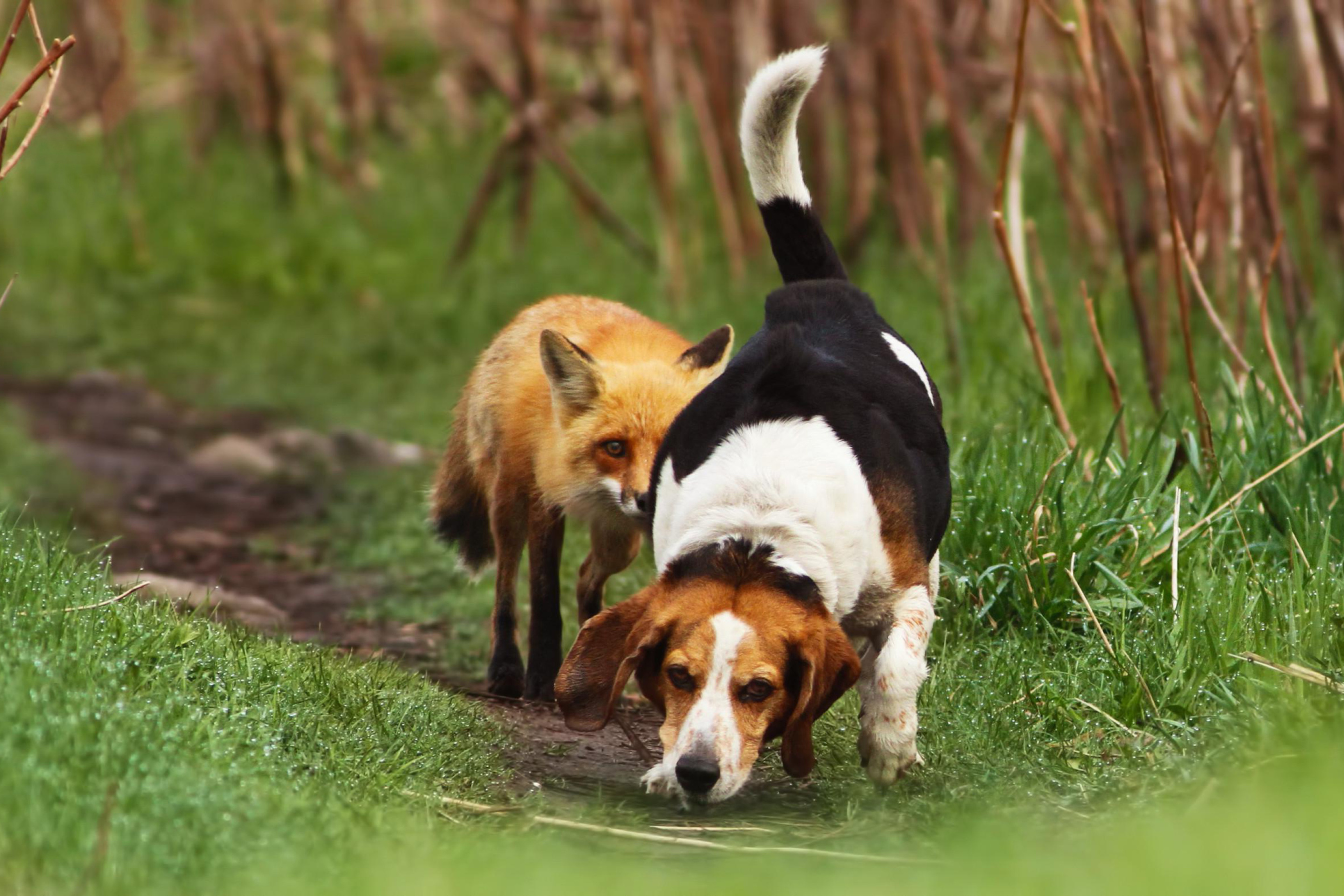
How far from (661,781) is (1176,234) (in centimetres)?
265

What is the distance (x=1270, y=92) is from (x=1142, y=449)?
8.91m

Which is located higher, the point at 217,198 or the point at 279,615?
the point at 217,198

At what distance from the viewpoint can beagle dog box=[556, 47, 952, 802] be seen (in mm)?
3461

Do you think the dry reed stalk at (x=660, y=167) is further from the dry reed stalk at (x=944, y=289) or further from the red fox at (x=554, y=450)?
the red fox at (x=554, y=450)

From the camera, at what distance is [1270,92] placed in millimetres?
12758

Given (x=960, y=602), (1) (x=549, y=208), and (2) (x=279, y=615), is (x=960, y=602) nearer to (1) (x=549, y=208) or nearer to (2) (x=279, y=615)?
(2) (x=279, y=615)

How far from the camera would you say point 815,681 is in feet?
11.5

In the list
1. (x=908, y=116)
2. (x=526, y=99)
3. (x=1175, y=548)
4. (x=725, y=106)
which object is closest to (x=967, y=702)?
(x=1175, y=548)

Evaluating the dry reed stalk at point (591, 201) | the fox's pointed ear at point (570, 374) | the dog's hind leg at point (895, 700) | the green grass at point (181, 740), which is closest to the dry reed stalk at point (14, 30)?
the green grass at point (181, 740)

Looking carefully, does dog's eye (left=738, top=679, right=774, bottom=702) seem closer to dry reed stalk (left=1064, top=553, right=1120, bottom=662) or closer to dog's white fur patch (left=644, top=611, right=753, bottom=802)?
dog's white fur patch (left=644, top=611, right=753, bottom=802)

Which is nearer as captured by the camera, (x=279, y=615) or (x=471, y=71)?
(x=279, y=615)

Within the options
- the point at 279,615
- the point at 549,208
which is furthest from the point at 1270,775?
the point at 549,208

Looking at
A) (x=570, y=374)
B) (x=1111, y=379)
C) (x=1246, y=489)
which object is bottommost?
(x=1246, y=489)

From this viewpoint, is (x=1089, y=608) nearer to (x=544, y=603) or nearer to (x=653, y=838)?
(x=653, y=838)
